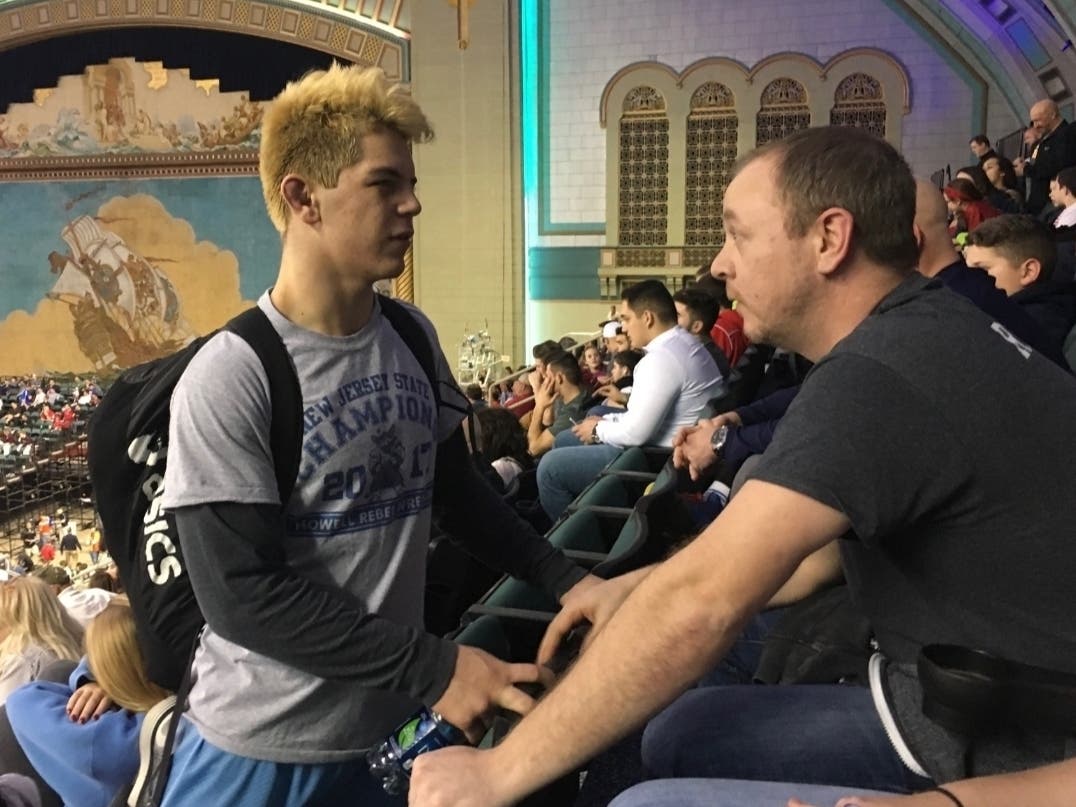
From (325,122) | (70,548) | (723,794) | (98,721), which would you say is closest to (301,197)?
(325,122)

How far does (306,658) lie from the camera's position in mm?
1248

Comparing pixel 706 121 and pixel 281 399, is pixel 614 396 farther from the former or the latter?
pixel 706 121

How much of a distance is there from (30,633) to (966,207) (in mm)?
5771

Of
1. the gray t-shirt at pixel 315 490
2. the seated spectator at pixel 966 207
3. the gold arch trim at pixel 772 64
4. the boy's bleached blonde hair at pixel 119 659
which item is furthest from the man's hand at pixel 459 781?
the gold arch trim at pixel 772 64

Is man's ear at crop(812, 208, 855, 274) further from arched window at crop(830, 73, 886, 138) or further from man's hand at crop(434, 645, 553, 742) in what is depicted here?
arched window at crop(830, 73, 886, 138)

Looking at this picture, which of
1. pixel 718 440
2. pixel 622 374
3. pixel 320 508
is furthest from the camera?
pixel 622 374

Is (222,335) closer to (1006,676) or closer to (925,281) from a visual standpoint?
(925,281)

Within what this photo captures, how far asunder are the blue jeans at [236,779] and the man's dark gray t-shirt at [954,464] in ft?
2.53

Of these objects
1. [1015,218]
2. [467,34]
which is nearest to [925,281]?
[1015,218]

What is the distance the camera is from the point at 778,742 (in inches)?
55.1

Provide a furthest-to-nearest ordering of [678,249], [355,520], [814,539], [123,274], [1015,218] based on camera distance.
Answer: [123,274] < [678,249] < [1015,218] < [355,520] < [814,539]

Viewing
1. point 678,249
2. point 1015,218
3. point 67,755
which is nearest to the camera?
point 67,755

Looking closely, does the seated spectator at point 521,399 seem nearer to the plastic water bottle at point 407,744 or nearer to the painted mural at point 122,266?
the plastic water bottle at point 407,744

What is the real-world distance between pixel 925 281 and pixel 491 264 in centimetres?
1234
